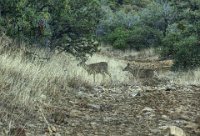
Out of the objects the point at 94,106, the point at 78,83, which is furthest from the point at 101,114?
the point at 78,83

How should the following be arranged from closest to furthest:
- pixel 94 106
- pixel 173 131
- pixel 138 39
→ 1. pixel 173 131
2. pixel 94 106
3. pixel 138 39

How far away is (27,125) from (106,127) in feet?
2.90

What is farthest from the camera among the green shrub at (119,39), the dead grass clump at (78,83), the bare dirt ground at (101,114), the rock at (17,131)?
the green shrub at (119,39)

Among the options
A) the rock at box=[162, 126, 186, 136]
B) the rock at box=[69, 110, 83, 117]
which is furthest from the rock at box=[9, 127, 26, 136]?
the rock at box=[162, 126, 186, 136]

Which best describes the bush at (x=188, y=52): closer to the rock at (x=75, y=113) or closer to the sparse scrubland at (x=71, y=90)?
the sparse scrubland at (x=71, y=90)

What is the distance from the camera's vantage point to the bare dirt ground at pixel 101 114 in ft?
15.4

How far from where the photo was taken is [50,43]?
11.1 m

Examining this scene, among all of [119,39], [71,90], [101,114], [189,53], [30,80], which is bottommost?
[101,114]

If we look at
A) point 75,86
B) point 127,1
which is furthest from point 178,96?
point 127,1

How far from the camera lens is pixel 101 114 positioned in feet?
18.5

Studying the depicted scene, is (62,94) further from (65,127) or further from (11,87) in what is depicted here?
(65,127)

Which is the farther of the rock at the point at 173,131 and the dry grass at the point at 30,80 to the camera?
the dry grass at the point at 30,80

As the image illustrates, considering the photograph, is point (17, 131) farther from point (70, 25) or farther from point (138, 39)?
point (138, 39)

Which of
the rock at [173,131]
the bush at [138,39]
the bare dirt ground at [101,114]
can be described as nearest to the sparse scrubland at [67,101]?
the bare dirt ground at [101,114]
